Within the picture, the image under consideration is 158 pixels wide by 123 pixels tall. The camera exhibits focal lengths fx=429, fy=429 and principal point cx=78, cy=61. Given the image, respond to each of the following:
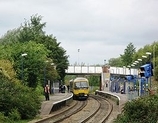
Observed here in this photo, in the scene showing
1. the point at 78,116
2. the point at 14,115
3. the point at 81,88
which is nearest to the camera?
the point at 14,115

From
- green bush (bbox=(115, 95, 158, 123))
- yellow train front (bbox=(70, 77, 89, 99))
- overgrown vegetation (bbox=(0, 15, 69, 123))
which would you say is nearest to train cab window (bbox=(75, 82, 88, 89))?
yellow train front (bbox=(70, 77, 89, 99))


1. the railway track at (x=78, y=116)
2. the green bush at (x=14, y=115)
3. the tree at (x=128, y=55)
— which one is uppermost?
the tree at (x=128, y=55)

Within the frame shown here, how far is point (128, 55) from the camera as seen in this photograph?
142000mm

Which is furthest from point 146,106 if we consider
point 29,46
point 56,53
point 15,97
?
point 56,53

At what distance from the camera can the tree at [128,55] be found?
461ft

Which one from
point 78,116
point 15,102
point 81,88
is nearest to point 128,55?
point 81,88

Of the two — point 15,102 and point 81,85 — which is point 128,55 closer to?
point 81,85

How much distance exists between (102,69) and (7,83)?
73599mm

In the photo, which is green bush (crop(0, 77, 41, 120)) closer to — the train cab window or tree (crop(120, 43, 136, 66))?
the train cab window

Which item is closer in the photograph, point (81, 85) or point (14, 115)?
point (14, 115)

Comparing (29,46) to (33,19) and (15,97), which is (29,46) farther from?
(33,19)

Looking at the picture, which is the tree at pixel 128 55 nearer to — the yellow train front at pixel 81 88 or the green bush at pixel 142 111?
the yellow train front at pixel 81 88

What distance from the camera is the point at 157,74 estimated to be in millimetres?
90438

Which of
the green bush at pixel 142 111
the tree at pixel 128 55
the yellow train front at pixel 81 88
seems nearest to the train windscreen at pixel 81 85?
the yellow train front at pixel 81 88
